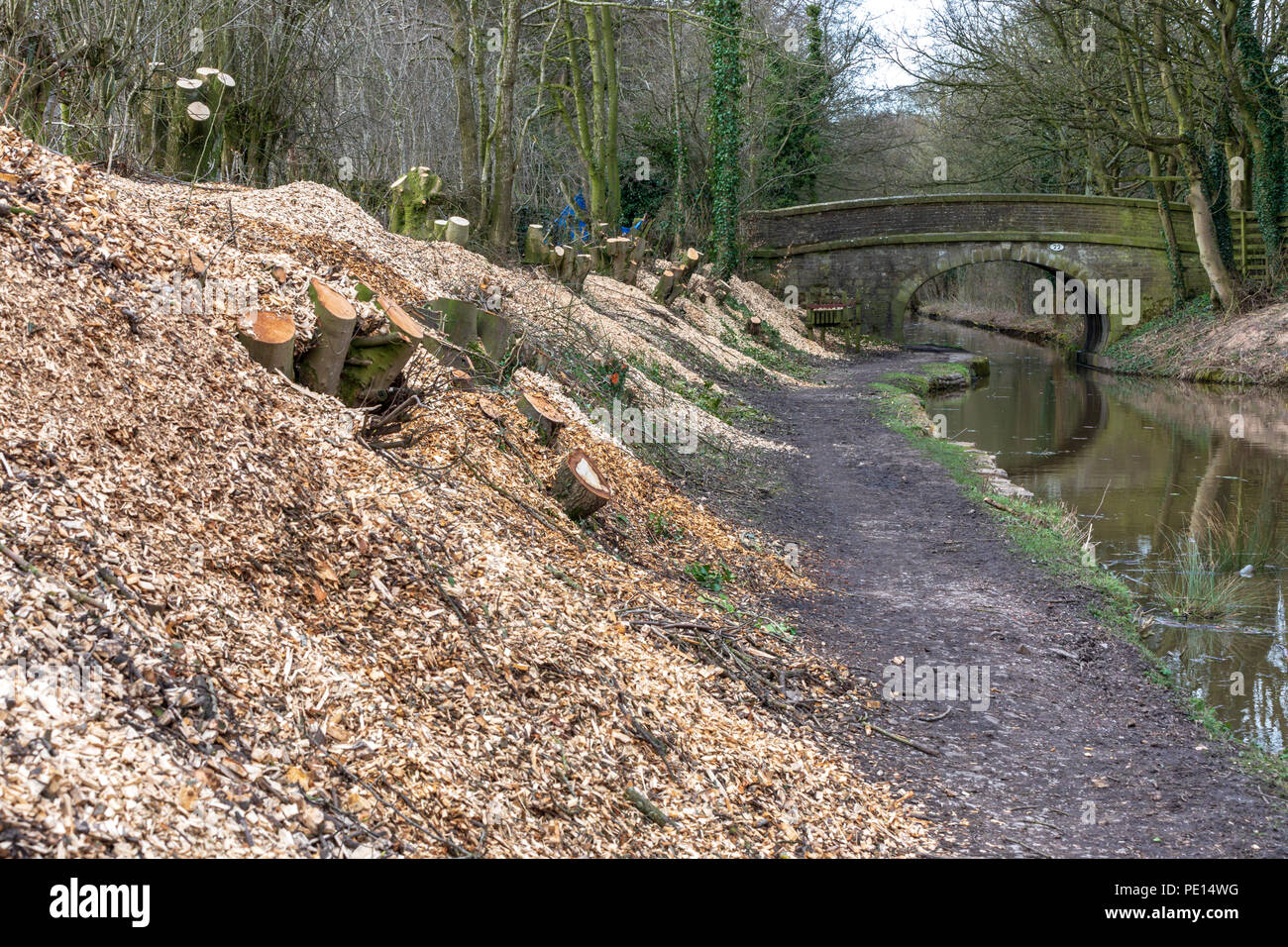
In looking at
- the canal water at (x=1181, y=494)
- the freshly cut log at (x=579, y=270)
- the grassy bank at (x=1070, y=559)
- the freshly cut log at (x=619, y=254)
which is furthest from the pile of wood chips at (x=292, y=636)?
the freshly cut log at (x=619, y=254)

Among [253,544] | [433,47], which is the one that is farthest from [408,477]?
[433,47]

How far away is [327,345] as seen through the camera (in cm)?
565

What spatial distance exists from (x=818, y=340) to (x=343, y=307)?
22.7 metres

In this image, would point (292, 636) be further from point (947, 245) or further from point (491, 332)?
point (947, 245)

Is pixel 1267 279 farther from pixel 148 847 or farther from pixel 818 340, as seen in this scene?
pixel 148 847

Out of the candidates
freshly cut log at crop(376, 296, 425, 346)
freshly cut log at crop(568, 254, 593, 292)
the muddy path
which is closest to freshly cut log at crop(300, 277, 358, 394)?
freshly cut log at crop(376, 296, 425, 346)

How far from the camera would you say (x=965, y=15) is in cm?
2303

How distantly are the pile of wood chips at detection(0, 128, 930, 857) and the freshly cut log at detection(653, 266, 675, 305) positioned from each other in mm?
12313

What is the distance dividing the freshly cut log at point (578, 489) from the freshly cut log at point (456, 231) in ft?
18.5

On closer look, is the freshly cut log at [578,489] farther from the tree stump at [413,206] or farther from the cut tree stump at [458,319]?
the tree stump at [413,206]

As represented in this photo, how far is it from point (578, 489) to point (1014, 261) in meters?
25.7

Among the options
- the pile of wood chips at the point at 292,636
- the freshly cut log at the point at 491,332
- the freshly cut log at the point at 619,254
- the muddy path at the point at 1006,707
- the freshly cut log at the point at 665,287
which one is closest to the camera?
the pile of wood chips at the point at 292,636

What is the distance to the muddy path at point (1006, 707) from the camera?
176 inches
